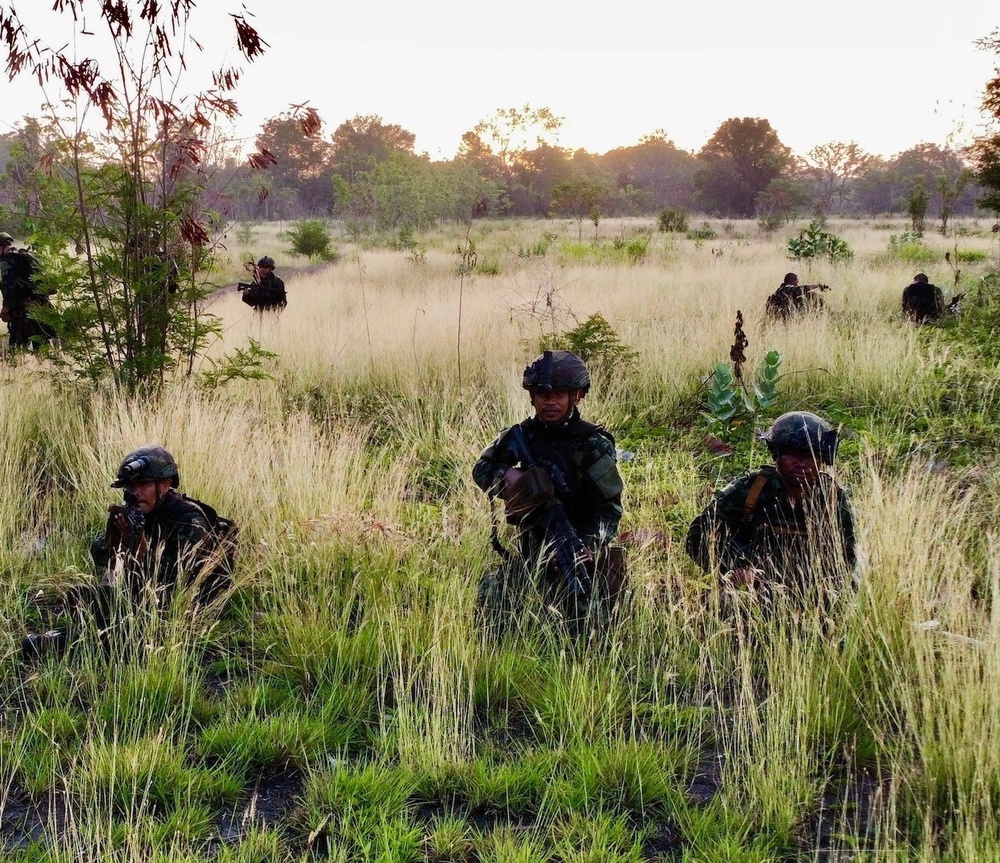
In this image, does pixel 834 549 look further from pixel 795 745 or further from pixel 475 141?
pixel 475 141

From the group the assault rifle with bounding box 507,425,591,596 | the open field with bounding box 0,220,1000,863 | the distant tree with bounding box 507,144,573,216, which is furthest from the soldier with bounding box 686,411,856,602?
the distant tree with bounding box 507,144,573,216

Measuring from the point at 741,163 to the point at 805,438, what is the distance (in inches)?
1922

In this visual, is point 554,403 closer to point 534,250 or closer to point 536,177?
point 534,250

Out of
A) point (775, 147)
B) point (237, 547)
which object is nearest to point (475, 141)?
point (775, 147)

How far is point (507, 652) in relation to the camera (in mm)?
3260

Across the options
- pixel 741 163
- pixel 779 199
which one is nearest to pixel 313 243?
pixel 779 199

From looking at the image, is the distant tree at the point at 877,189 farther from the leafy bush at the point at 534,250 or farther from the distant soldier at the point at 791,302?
the distant soldier at the point at 791,302

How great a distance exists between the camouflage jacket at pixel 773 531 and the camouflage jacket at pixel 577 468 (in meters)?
0.39

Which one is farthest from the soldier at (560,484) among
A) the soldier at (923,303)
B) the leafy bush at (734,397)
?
the soldier at (923,303)

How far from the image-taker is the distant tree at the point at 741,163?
1861 inches

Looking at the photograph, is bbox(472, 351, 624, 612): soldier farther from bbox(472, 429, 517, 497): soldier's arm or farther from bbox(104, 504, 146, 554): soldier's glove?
bbox(104, 504, 146, 554): soldier's glove

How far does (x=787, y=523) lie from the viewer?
138 inches

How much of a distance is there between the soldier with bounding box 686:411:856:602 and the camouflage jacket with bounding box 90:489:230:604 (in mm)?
2077

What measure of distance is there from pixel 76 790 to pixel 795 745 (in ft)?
7.08
